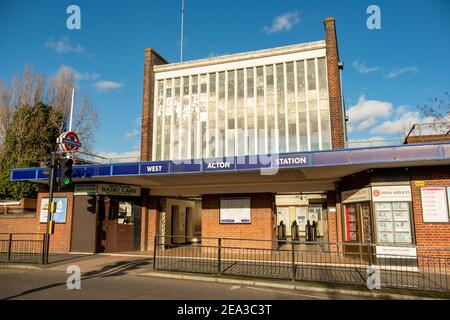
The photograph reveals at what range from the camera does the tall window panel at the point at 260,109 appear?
18828mm

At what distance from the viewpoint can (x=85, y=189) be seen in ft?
56.5

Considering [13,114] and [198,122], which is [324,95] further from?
[13,114]

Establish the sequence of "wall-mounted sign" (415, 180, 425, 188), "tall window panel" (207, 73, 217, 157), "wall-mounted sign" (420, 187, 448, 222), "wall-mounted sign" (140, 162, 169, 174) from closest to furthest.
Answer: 1. "wall-mounted sign" (420, 187, 448, 222)
2. "wall-mounted sign" (415, 180, 425, 188)
3. "wall-mounted sign" (140, 162, 169, 174)
4. "tall window panel" (207, 73, 217, 157)

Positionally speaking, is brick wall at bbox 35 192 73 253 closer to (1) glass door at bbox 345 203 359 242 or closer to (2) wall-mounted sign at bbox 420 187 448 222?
(1) glass door at bbox 345 203 359 242

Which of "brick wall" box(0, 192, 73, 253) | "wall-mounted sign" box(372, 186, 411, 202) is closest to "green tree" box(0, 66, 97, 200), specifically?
"brick wall" box(0, 192, 73, 253)

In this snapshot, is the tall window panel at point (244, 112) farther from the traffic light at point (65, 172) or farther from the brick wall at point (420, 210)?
the traffic light at point (65, 172)

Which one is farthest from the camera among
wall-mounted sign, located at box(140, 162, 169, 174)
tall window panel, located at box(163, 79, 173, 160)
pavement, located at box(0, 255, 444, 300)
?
tall window panel, located at box(163, 79, 173, 160)

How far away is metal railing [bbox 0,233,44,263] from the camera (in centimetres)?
1323

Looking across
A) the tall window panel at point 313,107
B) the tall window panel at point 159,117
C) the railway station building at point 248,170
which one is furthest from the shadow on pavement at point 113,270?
the tall window panel at point 313,107

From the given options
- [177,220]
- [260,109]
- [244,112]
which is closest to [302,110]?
[260,109]

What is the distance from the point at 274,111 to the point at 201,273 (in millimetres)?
10865

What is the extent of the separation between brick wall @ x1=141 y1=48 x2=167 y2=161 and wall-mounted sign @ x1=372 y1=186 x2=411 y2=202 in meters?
12.6

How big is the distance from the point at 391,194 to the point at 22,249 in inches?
663
